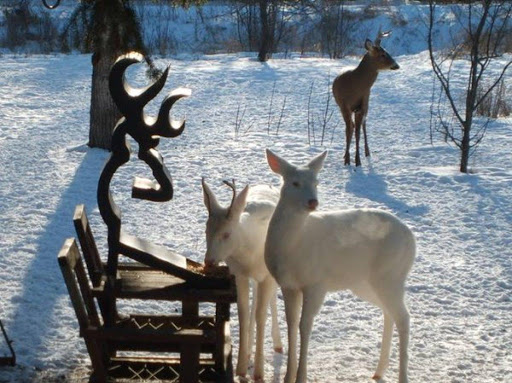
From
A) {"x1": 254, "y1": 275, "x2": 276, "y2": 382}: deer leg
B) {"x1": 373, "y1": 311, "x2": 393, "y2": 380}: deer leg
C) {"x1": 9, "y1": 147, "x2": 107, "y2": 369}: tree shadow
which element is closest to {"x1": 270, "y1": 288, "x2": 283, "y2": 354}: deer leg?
{"x1": 254, "y1": 275, "x2": 276, "y2": 382}: deer leg

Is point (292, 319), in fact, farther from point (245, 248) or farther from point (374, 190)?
point (374, 190)

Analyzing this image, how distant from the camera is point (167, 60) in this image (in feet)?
57.4

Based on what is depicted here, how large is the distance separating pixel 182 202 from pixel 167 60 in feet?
32.9

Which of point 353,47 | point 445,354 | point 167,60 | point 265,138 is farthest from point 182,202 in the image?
point 353,47

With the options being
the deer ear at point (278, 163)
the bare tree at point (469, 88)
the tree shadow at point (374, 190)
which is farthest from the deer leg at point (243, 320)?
the bare tree at point (469, 88)

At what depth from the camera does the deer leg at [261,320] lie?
4441 mm

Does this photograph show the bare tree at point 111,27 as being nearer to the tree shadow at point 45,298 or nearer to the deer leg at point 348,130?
the tree shadow at point 45,298

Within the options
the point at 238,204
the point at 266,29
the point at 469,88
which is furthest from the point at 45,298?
the point at 266,29

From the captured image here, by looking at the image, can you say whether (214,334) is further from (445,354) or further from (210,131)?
(210,131)

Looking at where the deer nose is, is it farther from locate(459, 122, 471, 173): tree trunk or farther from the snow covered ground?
locate(459, 122, 471, 173): tree trunk

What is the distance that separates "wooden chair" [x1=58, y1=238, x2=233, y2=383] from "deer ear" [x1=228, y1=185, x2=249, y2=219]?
1.92ft

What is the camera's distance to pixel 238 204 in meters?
4.03

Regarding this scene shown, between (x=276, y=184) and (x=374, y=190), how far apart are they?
41.0 inches

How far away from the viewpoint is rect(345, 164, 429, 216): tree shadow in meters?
7.99
